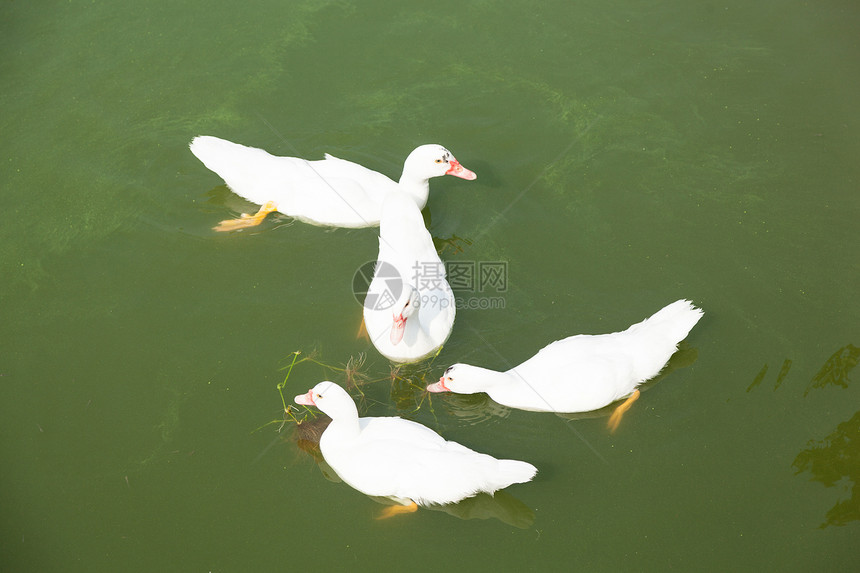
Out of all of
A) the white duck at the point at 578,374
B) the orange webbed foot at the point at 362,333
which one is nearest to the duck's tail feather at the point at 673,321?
the white duck at the point at 578,374

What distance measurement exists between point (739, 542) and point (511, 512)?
1.29 meters

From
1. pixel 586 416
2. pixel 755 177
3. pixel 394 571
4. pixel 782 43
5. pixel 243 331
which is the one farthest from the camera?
pixel 782 43

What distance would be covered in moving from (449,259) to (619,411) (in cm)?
168

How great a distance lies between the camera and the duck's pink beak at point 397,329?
4.45m

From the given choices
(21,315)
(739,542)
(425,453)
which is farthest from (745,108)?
(21,315)

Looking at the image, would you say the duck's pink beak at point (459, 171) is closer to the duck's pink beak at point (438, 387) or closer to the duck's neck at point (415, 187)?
the duck's neck at point (415, 187)

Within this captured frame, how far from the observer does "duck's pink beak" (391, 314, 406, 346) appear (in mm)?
4453

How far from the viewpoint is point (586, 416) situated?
4.57m

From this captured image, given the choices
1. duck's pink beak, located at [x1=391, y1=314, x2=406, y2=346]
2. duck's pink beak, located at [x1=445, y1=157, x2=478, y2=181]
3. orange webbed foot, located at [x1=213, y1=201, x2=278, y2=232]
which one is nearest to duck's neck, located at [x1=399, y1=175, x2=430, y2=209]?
duck's pink beak, located at [x1=445, y1=157, x2=478, y2=181]

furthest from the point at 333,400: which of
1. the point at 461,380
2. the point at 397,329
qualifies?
the point at 461,380

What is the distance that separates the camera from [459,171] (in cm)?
542

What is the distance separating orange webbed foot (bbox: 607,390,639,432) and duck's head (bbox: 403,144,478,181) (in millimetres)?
2088

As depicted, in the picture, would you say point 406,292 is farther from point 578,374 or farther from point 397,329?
point 578,374

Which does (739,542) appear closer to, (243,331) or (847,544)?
(847,544)
